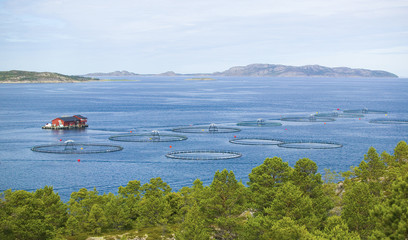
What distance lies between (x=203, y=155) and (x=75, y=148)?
46.5m

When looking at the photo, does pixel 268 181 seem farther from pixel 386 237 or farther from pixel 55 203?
pixel 55 203

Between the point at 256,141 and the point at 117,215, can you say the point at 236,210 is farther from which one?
the point at 256,141

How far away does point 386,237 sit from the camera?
43250mm

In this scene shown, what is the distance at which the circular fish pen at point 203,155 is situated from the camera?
143200 millimetres

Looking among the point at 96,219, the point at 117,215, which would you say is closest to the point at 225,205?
the point at 117,215

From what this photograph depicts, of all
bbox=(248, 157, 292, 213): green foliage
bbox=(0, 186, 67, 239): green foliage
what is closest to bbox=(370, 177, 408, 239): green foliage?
bbox=(248, 157, 292, 213): green foliage

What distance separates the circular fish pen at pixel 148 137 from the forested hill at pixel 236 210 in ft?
300

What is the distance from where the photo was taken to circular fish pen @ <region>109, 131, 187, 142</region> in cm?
17588

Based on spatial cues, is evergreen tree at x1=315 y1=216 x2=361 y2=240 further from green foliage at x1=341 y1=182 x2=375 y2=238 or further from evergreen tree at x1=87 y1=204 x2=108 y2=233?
evergreen tree at x1=87 y1=204 x2=108 y2=233

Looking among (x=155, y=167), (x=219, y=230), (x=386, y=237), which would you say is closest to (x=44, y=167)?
(x=155, y=167)

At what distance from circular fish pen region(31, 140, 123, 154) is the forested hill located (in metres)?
73.9

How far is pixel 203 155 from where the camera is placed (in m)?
147

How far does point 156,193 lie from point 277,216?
25831mm

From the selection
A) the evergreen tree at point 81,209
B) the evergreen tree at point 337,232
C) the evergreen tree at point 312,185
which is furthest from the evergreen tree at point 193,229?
the evergreen tree at point 81,209
